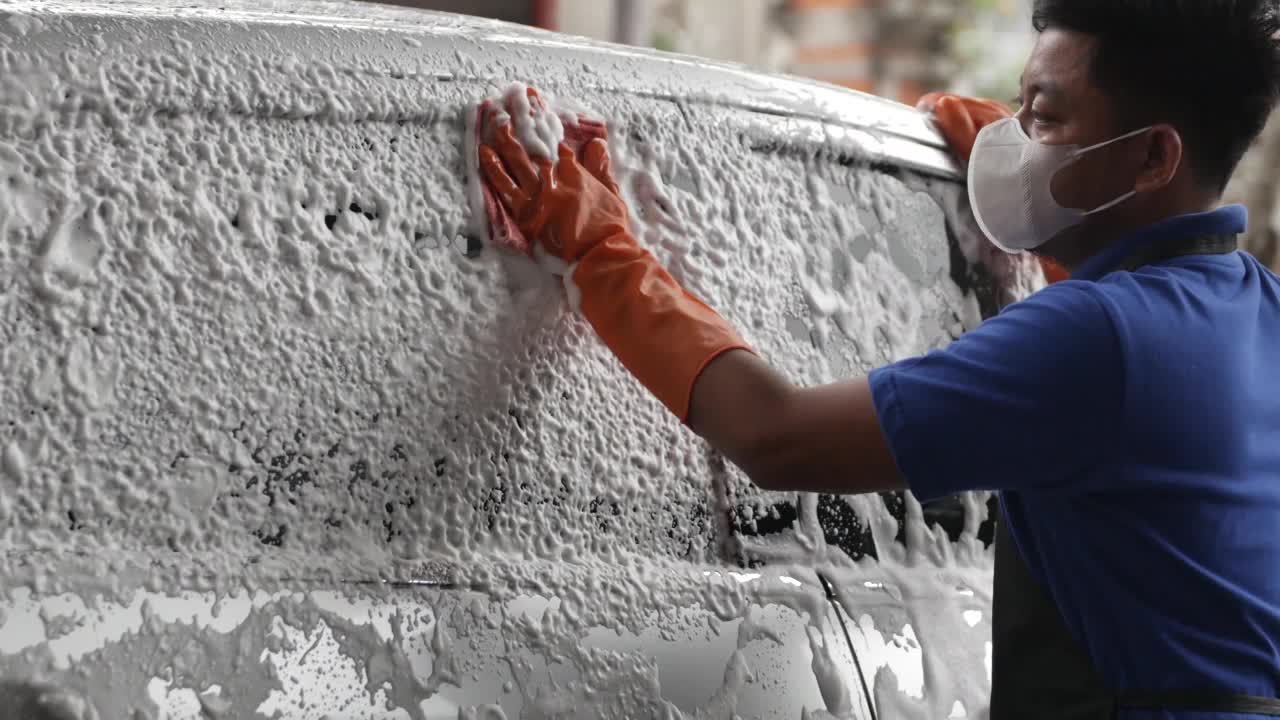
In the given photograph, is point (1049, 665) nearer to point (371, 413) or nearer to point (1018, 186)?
point (1018, 186)

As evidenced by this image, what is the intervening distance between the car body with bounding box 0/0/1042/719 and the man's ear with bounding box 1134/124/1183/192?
0.42m

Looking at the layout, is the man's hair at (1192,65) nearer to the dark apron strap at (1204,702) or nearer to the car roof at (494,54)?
the car roof at (494,54)

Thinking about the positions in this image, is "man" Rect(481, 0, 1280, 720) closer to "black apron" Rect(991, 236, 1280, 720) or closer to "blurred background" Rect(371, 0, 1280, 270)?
"black apron" Rect(991, 236, 1280, 720)

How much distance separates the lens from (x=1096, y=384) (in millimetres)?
1418

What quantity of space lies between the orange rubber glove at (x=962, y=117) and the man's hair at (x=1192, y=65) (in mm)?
404

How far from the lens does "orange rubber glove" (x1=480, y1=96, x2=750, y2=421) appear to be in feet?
5.01

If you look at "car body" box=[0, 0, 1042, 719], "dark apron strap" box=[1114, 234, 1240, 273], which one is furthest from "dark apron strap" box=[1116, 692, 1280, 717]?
"dark apron strap" box=[1114, 234, 1240, 273]

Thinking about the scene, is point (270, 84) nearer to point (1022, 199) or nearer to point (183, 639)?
point (183, 639)

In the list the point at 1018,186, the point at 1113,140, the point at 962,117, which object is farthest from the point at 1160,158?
the point at 962,117

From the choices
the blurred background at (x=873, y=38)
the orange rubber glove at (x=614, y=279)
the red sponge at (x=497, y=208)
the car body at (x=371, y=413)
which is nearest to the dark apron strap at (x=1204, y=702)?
the car body at (x=371, y=413)

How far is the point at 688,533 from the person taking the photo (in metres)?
1.61

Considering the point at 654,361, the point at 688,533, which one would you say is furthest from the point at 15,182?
the point at 688,533

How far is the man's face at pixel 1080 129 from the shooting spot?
1.64 m

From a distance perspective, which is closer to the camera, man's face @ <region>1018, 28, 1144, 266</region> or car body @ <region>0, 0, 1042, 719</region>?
car body @ <region>0, 0, 1042, 719</region>
